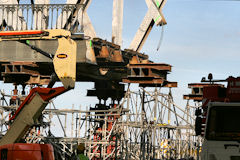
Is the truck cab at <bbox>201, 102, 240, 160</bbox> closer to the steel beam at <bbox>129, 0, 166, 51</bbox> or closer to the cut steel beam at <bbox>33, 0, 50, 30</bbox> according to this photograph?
the cut steel beam at <bbox>33, 0, 50, 30</bbox>

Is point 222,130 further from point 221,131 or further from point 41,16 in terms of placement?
point 41,16

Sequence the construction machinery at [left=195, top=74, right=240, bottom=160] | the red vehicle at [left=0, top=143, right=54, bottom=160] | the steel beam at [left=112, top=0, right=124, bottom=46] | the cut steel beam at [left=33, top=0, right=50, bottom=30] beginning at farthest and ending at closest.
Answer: the steel beam at [left=112, top=0, right=124, bottom=46] → the cut steel beam at [left=33, top=0, right=50, bottom=30] → the red vehicle at [left=0, top=143, right=54, bottom=160] → the construction machinery at [left=195, top=74, right=240, bottom=160]

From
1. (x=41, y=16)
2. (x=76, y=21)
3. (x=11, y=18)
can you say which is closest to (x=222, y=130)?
(x=76, y=21)

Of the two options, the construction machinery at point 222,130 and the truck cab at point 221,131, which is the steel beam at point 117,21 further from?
the truck cab at point 221,131

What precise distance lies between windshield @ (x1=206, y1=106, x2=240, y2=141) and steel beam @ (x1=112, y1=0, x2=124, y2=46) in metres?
26.0

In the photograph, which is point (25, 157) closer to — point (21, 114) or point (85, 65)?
point (21, 114)

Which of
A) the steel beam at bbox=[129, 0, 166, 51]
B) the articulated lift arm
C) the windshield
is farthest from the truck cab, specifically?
the steel beam at bbox=[129, 0, 166, 51]


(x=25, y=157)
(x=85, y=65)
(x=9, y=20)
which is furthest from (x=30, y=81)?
(x=25, y=157)

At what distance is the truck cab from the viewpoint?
12820 mm

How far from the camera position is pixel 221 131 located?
43.5 ft

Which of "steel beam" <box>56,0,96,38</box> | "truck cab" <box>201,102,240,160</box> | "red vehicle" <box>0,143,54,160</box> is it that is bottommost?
"red vehicle" <box>0,143,54,160</box>

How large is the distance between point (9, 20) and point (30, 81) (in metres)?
8.38

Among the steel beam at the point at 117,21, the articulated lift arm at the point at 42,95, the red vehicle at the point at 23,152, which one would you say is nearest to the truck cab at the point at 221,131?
the red vehicle at the point at 23,152

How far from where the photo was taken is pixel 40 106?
19.7 metres
